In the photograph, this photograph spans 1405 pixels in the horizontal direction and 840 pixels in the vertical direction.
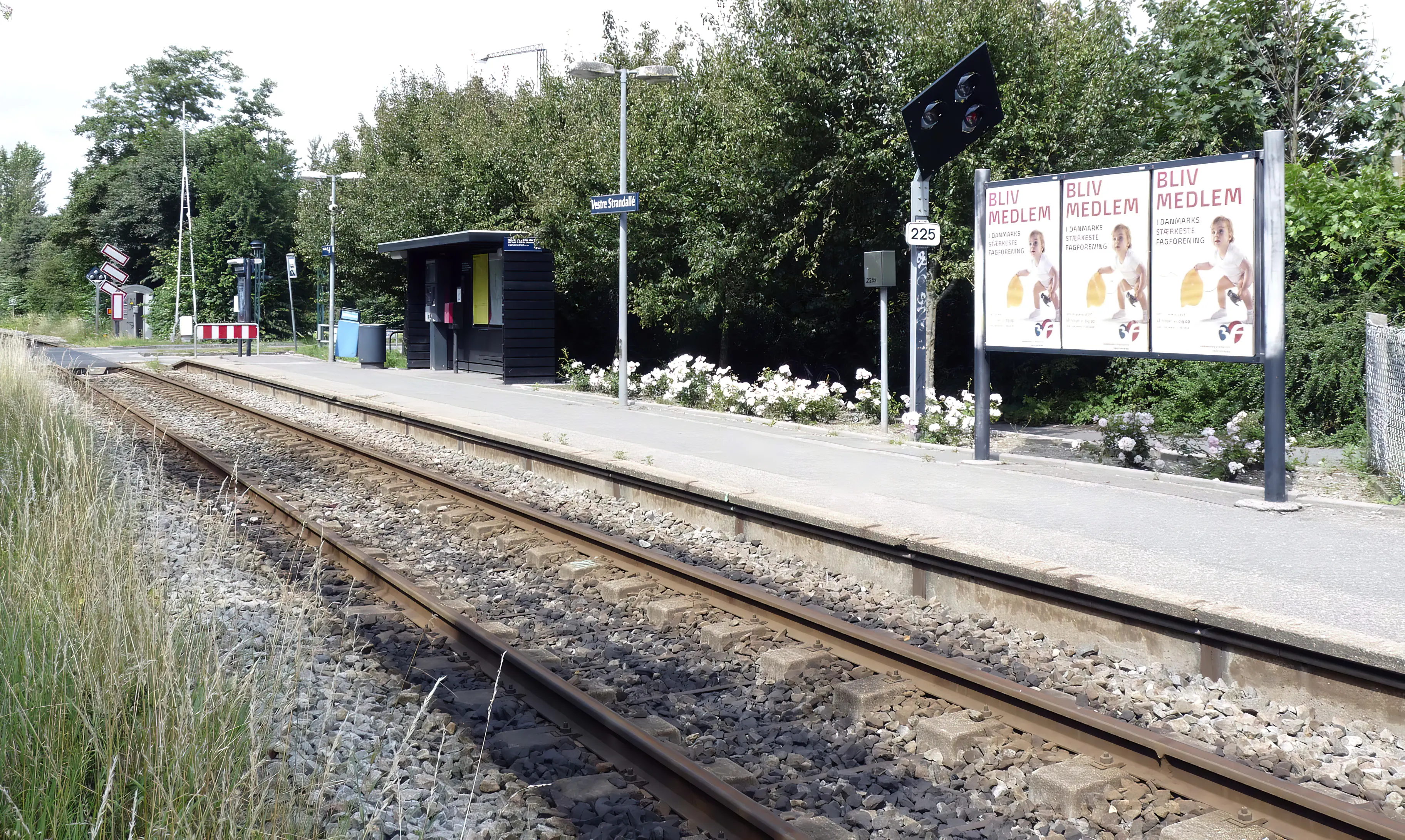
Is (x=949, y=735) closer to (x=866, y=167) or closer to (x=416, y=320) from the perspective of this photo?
(x=866, y=167)

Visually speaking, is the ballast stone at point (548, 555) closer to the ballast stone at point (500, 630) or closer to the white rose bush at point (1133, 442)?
the ballast stone at point (500, 630)

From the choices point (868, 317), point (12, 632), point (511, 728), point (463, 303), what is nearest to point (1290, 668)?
point (511, 728)

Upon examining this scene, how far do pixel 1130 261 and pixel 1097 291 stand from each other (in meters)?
0.45

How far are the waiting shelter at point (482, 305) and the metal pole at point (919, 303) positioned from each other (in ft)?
39.3

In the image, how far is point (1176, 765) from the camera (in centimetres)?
475

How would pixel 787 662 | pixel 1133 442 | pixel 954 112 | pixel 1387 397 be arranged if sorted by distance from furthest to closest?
pixel 954 112 < pixel 1133 442 < pixel 1387 397 < pixel 787 662

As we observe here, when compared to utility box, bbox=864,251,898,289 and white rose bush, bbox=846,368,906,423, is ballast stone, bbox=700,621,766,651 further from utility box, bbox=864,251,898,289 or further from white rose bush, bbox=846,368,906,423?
white rose bush, bbox=846,368,906,423

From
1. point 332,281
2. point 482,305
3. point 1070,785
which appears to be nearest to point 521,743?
point 1070,785

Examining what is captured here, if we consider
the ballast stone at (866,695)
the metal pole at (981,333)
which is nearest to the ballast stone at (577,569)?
the ballast stone at (866,695)

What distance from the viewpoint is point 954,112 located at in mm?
14805

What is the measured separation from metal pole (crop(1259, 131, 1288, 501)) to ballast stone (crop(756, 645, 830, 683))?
17.5 ft

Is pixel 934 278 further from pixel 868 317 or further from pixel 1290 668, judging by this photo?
pixel 1290 668

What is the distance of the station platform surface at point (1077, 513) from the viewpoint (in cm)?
698

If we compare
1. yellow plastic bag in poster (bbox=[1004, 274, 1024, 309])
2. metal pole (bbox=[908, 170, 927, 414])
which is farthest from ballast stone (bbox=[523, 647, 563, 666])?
metal pole (bbox=[908, 170, 927, 414])
